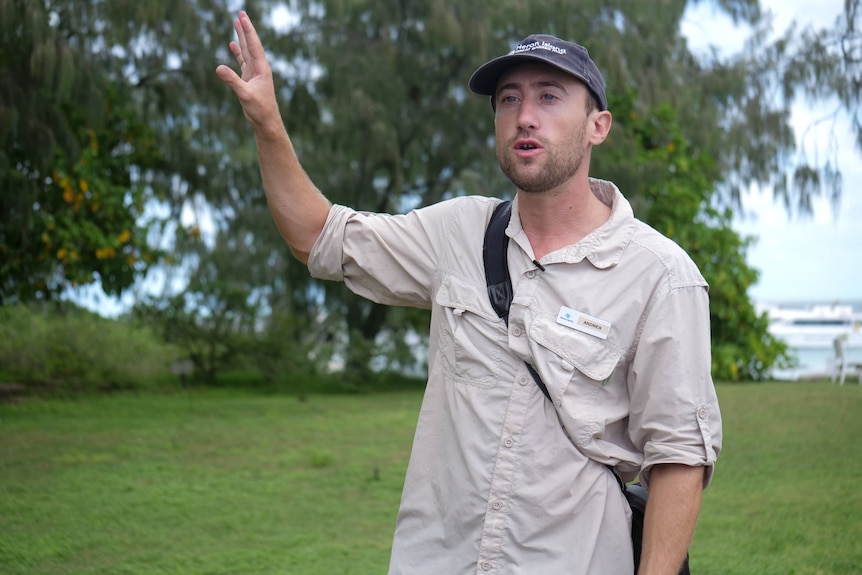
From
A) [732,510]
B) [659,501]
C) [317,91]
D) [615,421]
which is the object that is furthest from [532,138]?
[317,91]

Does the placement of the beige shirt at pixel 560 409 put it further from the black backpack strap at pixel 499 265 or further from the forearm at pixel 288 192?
the forearm at pixel 288 192

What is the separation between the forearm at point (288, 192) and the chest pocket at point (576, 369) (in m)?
0.58

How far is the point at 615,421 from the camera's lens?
2125 mm

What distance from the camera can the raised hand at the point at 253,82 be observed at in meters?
2.23

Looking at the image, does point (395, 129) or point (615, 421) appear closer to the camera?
point (615, 421)

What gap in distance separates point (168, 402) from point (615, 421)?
33.6ft

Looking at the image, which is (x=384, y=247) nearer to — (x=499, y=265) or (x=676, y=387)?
(x=499, y=265)

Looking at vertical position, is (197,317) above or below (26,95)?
below

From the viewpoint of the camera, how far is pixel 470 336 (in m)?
2.18

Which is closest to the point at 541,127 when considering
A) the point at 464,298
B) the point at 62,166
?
the point at 464,298

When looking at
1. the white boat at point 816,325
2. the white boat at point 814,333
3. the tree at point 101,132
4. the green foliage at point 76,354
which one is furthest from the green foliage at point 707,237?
the green foliage at point 76,354

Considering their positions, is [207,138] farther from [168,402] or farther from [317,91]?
[168,402]

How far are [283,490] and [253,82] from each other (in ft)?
16.1

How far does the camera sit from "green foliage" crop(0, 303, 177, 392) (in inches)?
520
